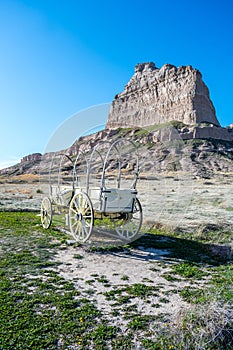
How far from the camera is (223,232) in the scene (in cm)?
1019

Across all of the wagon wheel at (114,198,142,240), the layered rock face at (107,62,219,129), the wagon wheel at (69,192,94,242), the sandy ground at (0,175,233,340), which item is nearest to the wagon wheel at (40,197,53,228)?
the wagon wheel at (69,192,94,242)

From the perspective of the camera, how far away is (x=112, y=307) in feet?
14.0

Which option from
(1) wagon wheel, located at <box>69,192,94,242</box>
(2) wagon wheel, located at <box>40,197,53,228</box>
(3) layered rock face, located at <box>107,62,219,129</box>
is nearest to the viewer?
(1) wagon wheel, located at <box>69,192,94,242</box>

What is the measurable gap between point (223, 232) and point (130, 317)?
733 centimetres

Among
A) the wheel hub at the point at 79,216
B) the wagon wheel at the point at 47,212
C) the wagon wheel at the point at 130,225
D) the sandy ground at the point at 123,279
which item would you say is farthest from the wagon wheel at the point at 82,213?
the wagon wheel at the point at 47,212

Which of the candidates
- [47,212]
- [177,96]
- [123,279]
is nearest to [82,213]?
[123,279]

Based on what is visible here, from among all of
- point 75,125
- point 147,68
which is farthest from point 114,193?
point 147,68

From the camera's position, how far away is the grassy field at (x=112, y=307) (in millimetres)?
3254

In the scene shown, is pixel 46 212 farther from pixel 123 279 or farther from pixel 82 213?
pixel 123 279

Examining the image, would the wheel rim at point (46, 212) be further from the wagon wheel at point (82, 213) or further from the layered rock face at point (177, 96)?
the layered rock face at point (177, 96)

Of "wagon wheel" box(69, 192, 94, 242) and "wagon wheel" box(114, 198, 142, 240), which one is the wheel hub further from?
"wagon wheel" box(114, 198, 142, 240)

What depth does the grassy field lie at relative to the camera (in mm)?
3254

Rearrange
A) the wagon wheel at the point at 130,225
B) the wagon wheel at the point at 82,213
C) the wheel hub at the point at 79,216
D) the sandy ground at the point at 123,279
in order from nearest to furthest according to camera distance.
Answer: the sandy ground at the point at 123,279
the wagon wheel at the point at 82,213
the wheel hub at the point at 79,216
the wagon wheel at the point at 130,225

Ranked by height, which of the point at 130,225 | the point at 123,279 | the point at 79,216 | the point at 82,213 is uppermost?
the point at 82,213
